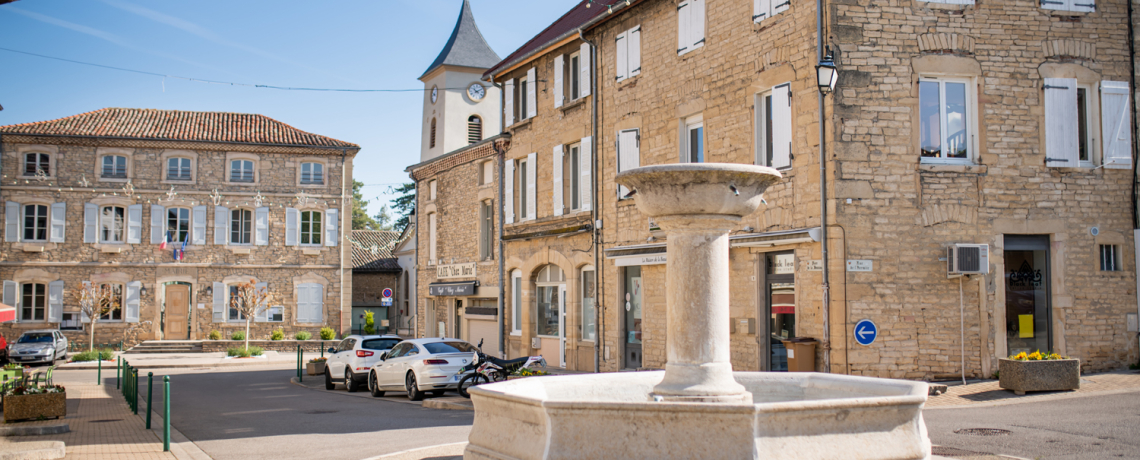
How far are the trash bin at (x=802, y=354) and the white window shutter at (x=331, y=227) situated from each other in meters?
29.1

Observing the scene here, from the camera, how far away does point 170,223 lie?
37.8m

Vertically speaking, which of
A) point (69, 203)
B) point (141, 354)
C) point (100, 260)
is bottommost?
point (141, 354)

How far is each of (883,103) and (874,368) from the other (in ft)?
13.7

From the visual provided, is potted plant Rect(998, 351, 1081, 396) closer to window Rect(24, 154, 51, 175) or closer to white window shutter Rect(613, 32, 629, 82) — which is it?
white window shutter Rect(613, 32, 629, 82)

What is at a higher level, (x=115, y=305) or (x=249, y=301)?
(x=249, y=301)

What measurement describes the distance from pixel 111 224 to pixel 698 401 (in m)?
36.4

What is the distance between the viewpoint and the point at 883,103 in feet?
45.9

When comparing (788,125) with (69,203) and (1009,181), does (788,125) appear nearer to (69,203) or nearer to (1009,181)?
(1009,181)

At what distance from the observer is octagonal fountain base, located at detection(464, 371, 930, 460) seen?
5.80 metres

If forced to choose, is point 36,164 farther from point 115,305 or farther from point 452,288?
point 452,288

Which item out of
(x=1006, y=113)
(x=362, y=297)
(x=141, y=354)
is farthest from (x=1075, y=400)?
(x=362, y=297)

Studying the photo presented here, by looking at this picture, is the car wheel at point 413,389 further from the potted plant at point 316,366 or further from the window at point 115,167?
the window at point 115,167

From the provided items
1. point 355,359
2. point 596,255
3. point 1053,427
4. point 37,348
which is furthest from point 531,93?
point 37,348

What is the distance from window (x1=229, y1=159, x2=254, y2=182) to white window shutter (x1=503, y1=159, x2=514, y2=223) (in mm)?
18643
